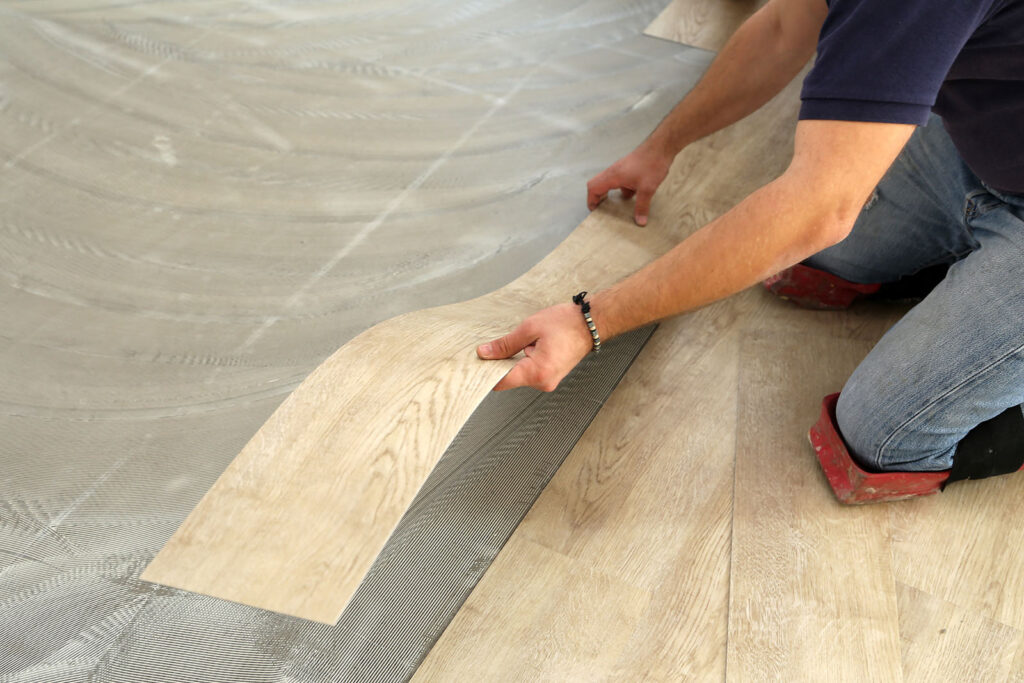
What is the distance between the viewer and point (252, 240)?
64.1 inches

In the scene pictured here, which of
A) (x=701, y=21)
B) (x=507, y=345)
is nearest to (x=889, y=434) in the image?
(x=507, y=345)

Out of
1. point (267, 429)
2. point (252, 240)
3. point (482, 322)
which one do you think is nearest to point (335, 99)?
point (252, 240)

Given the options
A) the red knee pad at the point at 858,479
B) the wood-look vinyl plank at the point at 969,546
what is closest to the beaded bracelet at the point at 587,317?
the red knee pad at the point at 858,479

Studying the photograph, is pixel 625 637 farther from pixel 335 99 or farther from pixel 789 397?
pixel 335 99

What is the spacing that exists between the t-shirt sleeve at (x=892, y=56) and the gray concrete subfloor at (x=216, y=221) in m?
0.78

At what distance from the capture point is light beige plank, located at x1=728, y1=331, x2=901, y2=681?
3.84 feet

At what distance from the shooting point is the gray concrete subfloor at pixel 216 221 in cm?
113

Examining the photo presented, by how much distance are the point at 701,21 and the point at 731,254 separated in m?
1.57

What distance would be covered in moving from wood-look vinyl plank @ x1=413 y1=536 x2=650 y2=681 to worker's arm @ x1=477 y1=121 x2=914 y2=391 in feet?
0.94

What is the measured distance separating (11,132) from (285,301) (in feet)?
2.64

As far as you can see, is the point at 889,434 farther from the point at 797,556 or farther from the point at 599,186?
the point at 599,186

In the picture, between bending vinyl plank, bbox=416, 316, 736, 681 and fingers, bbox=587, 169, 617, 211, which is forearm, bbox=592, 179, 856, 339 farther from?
fingers, bbox=587, 169, 617, 211

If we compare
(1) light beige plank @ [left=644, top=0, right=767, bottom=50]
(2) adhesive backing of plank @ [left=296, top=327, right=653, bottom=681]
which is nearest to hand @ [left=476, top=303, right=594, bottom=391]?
(2) adhesive backing of plank @ [left=296, top=327, right=653, bottom=681]

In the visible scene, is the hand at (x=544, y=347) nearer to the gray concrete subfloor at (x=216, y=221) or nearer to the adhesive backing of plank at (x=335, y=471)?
the adhesive backing of plank at (x=335, y=471)
